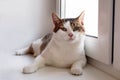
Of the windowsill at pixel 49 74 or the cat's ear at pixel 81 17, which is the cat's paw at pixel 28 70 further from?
the cat's ear at pixel 81 17

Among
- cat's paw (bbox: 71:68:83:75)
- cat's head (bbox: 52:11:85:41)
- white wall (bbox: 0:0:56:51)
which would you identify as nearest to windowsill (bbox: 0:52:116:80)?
cat's paw (bbox: 71:68:83:75)

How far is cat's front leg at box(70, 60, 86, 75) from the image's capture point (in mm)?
681

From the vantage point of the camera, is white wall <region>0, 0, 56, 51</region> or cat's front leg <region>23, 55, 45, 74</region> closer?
cat's front leg <region>23, 55, 45, 74</region>

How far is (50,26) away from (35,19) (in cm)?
12

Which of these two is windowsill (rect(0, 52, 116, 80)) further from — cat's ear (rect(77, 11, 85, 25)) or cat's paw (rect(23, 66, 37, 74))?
cat's ear (rect(77, 11, 85, 25))

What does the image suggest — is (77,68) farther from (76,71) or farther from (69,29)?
(69,29)

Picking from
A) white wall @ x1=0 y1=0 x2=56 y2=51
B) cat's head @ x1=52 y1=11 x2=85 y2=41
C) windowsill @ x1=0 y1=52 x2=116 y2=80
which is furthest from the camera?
white wall @ x1=0 y1=0 x2=56 y2=51

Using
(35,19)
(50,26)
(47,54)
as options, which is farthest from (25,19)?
(47,54)

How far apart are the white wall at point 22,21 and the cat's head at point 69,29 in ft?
1.31

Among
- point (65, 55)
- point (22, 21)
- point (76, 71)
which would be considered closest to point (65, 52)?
point (65, 55)

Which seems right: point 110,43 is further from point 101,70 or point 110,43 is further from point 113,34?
point 101,70

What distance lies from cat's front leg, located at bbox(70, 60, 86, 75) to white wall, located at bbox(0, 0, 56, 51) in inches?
20.3

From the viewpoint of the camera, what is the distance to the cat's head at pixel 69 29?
76 cm

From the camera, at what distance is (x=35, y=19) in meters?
1.17
